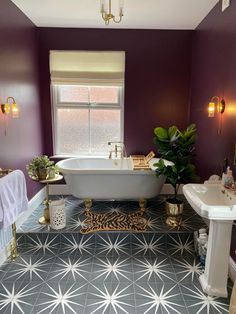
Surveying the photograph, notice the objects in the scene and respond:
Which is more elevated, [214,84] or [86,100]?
[214,84]

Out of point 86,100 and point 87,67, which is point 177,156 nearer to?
point 86,100

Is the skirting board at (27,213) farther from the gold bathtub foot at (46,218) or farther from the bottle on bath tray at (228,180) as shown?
the bottle on bath tray at (228,180)

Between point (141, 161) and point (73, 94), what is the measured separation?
148cm

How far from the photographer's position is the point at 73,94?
3785 mm

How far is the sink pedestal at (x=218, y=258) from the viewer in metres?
1.92

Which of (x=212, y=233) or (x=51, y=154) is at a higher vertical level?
(x=51, y=154)

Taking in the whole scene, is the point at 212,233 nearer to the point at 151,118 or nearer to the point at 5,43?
the point at 151,118

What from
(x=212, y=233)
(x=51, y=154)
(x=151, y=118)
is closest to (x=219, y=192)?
(x=212, y=233)

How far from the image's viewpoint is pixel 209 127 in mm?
2953

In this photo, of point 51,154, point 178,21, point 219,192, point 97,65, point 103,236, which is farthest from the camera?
point 51,154

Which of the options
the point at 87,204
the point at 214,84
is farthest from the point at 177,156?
the point at 87,204

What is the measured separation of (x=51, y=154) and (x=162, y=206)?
1889 millimetres

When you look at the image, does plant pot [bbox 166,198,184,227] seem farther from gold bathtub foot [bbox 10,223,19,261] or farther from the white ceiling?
the white ceiling

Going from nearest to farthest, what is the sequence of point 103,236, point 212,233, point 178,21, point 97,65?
point 212,233, point 103,236, point 178,21, point 97,65
